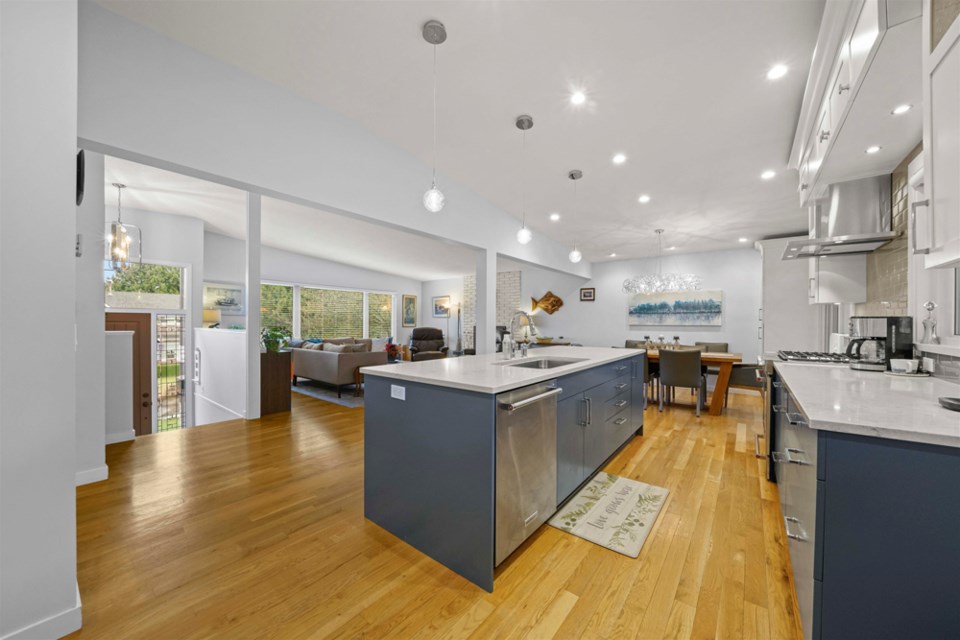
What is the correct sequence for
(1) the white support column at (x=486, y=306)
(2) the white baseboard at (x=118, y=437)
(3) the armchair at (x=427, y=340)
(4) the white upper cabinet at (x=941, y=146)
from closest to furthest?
(4) the white upper cabinet at (x=941, y=146)
(2) the white baseboard at (x=118, y=437)
(1) the white support column at (x=486, y=306)
(3) the armchair at (x=427, y=340)

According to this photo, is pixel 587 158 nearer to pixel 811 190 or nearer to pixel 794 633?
pixel 811 190

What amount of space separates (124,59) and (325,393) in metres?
4.67

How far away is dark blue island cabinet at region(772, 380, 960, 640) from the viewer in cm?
90

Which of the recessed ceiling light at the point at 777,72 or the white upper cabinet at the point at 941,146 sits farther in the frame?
the recessed ceiling light at the point at 777,72

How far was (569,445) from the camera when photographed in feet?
7.42

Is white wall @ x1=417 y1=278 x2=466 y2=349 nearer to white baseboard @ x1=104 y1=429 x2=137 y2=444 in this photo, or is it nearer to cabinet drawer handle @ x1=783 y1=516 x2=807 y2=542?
→ white baseboard @ x1=104 y1=429 x2=137 y2=444

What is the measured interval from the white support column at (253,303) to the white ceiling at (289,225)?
1.63ft

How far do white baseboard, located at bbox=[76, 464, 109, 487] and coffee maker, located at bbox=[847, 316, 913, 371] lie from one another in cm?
479

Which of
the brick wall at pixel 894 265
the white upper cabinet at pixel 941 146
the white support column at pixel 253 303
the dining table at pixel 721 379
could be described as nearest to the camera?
the white upper cabinet at pixel 941 146

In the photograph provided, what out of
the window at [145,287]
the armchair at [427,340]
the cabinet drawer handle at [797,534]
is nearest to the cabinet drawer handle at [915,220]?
the cabinet drawer handle at [797,534]

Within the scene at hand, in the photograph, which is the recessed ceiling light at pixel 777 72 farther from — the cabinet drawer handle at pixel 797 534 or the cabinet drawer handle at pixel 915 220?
the cabinet drawer handle at pixel 797 534

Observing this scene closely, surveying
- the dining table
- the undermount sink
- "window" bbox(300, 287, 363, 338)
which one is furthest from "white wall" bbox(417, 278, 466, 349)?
the undermount sink

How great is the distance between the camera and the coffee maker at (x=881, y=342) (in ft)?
6.30

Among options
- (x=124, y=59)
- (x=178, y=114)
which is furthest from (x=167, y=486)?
(x=124, y=59)
